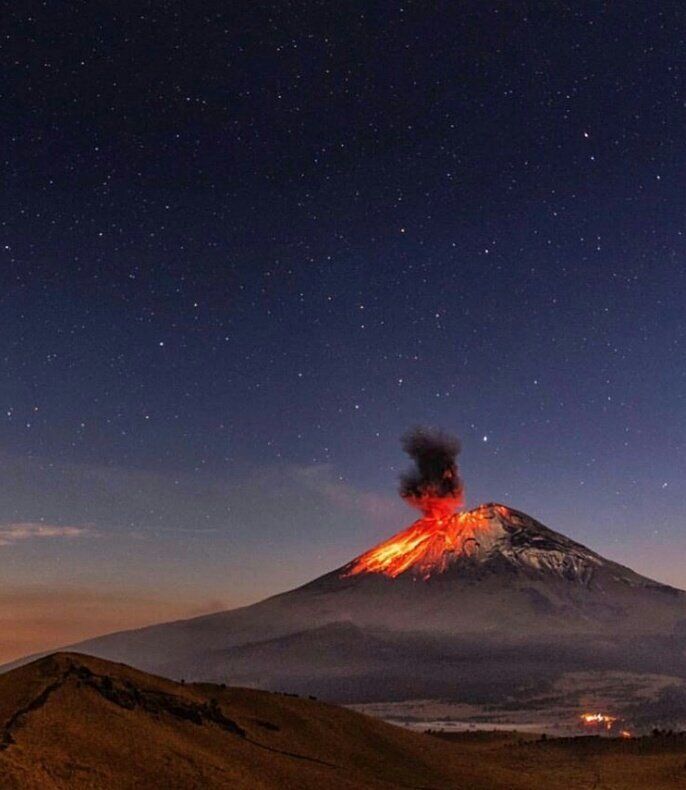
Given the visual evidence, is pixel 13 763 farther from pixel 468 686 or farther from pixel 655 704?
pixel 468 686

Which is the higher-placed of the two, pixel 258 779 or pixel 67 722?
pixel 67 722

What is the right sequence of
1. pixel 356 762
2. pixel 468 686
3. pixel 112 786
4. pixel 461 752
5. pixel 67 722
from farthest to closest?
pixel 468 686 < pixel 461 752 < pixel 356 762 < pixel 67 722 < pixel 112 786

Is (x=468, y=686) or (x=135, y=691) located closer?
(x=135, y=691)

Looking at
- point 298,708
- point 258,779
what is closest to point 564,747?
point 298,708

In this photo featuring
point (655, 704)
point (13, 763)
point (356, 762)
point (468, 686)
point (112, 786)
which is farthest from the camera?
point (468, 686)

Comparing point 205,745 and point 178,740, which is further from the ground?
point 178,740

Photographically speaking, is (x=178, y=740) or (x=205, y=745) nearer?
(x=178, y=740)

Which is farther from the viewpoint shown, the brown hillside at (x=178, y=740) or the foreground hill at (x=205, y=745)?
the foreground hill at (x=205, y=745)

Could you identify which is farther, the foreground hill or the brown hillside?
the foreground hill
